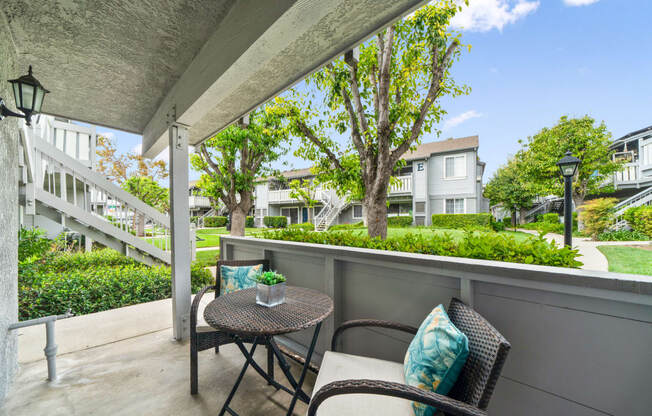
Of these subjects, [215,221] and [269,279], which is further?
[215,221]

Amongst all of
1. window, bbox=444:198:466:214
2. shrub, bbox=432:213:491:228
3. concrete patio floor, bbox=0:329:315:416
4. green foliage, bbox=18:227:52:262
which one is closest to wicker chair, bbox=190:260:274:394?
concrete patio floor, bbox=0:329:315:416

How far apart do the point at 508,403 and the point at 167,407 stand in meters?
2.33

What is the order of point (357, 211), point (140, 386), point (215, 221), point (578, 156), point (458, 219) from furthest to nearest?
1. point (215, 221)
2. point (357, 211)
3. point (458, 219)
4. point (578, 156)
5. point (140, 386)

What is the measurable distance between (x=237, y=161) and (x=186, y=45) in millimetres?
5510

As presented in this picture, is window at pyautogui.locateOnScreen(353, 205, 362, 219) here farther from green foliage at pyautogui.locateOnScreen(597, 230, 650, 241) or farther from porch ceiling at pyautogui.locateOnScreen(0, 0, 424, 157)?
porch ceiling at pyautogui.locateOnScreen(0, 0, 424, 157)

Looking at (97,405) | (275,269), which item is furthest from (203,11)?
(97,405)

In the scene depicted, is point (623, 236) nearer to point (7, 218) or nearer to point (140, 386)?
point (140, 386)

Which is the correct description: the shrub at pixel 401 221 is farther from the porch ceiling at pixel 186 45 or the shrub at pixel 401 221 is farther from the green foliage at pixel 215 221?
the green foliage at pixel 215 221

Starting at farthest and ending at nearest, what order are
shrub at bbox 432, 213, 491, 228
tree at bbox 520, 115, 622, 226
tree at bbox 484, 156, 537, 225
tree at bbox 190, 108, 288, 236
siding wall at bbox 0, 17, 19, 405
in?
tree at bbox 484, 156, 537, 225, shrub at bbox 432, 213, 491, 228, tree at bbox 520, 115, 622, 226, tree at bbox 190, 108, 288, 236, siding wall at bbox 0, 17, 19, 405

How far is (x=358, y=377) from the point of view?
1388 mm

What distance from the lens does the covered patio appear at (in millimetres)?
1208

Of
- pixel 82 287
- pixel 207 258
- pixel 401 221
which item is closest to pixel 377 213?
pixel 82 287

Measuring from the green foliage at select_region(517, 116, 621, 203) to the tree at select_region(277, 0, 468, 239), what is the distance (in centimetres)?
951

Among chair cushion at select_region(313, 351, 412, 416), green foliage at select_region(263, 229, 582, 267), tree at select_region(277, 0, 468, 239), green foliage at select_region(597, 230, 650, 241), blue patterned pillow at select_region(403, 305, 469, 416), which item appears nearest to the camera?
blue patterned pillow at select_region(403, 305, 469, 416)
